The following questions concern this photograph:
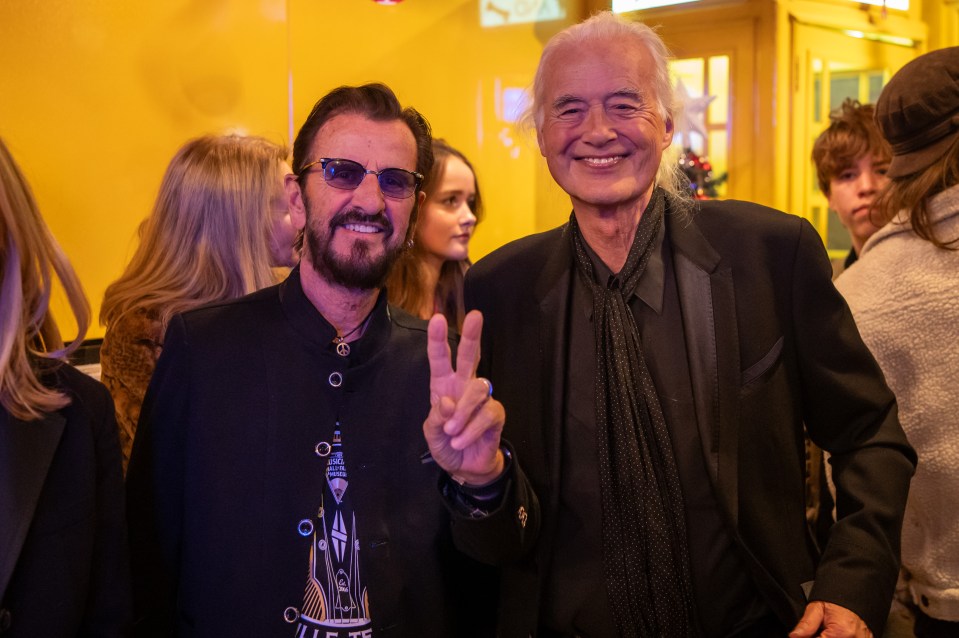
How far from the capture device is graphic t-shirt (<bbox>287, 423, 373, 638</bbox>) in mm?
1615

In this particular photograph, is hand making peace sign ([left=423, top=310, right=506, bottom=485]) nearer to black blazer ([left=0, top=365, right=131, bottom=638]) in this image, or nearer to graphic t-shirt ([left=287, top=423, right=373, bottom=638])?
graphic t-shirt ([left=287, top=423, right=373, bottom=638])

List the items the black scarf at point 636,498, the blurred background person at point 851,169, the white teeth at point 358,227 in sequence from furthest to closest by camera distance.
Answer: the blurred background person at point 851,169 → the white teeth at point 358,227 → the black scarf at point 636,498

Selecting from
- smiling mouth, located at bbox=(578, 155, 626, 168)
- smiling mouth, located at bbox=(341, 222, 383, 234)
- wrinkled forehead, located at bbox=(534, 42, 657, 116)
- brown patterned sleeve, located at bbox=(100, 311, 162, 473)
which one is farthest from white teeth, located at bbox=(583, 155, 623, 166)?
brown patterned sleeve, located at bbox=(100, 311, 162, 473)

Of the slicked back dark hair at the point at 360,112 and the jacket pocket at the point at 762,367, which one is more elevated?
the slicked back dark hair at the point at 360,112

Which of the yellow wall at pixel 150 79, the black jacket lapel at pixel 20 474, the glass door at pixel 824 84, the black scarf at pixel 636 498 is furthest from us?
the glass door at pixel 824 84

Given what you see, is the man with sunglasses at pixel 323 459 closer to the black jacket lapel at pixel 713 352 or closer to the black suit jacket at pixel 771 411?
the black suit jacket at pixel 771 411

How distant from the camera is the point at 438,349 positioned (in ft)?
4.66

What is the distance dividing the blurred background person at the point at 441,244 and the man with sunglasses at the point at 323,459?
1555 millimetres

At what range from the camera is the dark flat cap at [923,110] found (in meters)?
1.94

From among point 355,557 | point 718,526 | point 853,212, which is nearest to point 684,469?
point 718,526

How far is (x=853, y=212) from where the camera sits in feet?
11.3

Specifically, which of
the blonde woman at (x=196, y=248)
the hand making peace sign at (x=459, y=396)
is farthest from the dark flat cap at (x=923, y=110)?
the blonde woman at (x=196, y=248)

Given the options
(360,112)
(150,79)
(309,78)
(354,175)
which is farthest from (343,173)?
(309,78)

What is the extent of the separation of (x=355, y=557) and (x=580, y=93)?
3.32 feet
